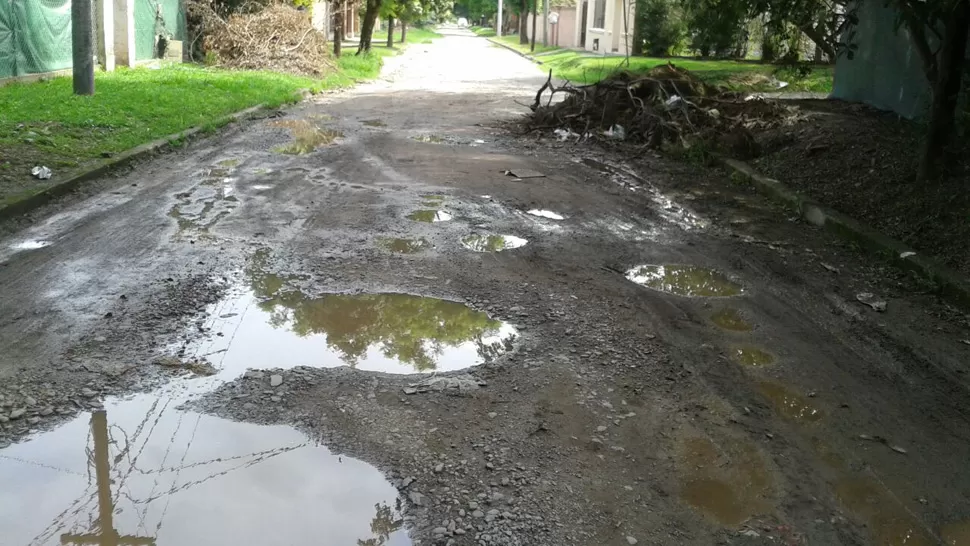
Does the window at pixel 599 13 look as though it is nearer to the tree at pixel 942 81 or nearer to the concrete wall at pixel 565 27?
the concrete wall at pixel 565 27

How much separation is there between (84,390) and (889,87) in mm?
13014

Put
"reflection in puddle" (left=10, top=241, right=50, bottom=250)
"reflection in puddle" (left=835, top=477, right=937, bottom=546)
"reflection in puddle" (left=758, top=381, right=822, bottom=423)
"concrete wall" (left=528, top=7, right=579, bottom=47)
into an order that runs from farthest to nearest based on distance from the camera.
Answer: "concrete wall" (left=528, top=7, right=579, bottom=47) → "reflection in puddle" (left=10, top=241, right=50, bottom=250) → "reflection in puddle" (left=758, top=381, right=822, bottom=423) → "reflection in puddle" (left=835, top=477, right=937, bottom=546)

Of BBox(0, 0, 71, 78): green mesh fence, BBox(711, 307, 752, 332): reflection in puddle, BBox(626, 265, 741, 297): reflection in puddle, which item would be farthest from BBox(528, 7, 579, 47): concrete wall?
BBox(711, 307, 752, 332): reflection in puddle

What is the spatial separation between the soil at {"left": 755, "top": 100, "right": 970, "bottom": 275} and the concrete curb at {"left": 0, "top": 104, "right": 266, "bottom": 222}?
791 centimetres

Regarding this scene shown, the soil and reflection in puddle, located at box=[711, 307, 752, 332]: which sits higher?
the soil

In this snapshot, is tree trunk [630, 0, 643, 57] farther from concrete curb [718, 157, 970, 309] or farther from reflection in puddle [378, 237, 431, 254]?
reflection in puddle [378, 237, 431, 254]

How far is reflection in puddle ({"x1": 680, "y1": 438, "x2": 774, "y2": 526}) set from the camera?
11.7 feet

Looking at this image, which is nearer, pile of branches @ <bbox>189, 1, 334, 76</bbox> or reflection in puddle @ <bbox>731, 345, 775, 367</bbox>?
reflection in puddle @ <bbox>731, 345, 775, 367</bbox>

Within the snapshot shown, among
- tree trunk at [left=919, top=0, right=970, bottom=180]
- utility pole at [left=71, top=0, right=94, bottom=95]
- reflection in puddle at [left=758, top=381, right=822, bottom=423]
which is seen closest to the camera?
reflection in puddle at [left=758, top=381, right=822, bottom=423]

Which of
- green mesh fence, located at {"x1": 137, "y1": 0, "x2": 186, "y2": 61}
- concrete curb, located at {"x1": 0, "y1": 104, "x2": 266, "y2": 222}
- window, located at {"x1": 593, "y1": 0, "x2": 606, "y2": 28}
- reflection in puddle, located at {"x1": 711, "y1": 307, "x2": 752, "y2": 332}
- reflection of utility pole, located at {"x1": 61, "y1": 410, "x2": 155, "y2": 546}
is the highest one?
window, located at {"x1": 593, "y1": 0, "x2": 606, "y2": 28}

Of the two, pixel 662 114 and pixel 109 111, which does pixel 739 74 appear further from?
pixel 109 111

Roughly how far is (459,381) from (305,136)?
31.9 ft

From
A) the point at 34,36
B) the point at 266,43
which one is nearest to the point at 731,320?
the point at 34,36

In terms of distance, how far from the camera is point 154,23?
2433 centimetres
